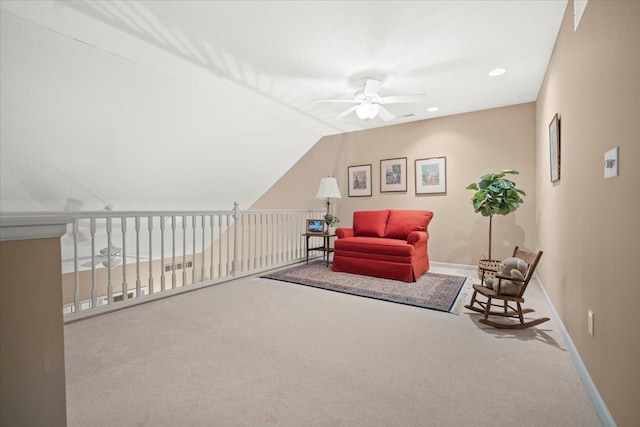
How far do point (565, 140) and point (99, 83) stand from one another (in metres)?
4.01

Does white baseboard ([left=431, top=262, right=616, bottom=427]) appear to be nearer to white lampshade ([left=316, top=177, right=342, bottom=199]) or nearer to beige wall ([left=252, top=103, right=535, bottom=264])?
beige wall ([left=252, top=103, right=535, bottom=264])

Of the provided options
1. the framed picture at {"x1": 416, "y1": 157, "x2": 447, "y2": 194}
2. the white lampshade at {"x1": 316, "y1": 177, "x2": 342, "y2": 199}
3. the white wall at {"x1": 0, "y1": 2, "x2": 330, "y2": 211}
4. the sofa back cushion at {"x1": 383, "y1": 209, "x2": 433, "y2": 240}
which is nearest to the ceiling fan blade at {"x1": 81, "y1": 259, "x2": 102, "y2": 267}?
the white wall at {"x1": 0, "y1": 2, "x2": 330, "y2": 211}

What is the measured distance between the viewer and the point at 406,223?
14.2 ft

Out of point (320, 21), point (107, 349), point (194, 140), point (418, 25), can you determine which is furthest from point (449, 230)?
point (107, 349)

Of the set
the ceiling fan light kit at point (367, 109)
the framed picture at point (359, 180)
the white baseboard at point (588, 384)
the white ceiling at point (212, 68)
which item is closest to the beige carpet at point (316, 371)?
the white baseboard at point (588, 384)

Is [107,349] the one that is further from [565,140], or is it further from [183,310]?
[565,140]

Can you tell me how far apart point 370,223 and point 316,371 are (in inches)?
120

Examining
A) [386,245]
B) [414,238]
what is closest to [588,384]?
[414,238]

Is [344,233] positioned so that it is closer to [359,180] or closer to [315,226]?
[315,226]

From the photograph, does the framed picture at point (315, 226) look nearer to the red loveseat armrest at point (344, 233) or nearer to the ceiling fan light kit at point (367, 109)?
the red loveseat armrest at point (344, 233)

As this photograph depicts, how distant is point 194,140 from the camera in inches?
165

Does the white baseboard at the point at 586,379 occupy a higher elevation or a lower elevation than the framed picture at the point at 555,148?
lower

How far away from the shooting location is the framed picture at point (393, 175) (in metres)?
5.40

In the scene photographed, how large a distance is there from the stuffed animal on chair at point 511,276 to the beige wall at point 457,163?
92.3 inches
